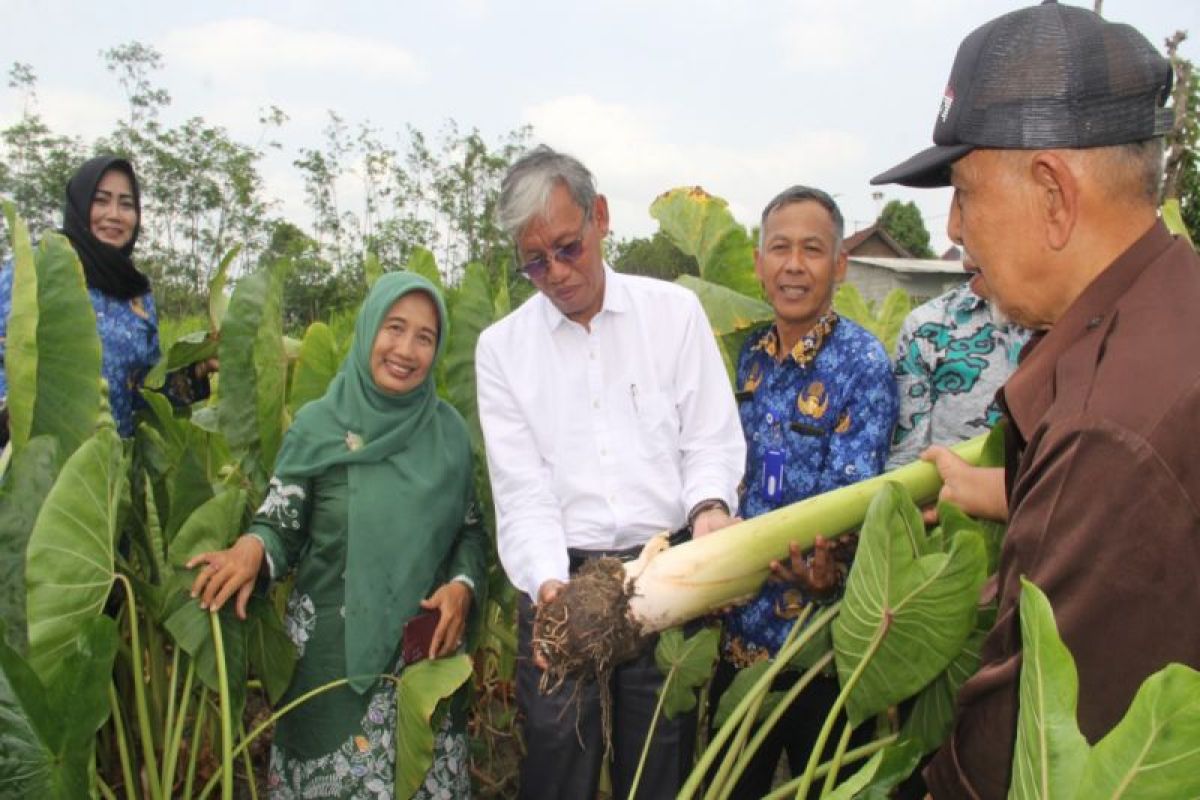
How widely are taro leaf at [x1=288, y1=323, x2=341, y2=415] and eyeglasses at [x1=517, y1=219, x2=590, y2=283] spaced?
1026mm

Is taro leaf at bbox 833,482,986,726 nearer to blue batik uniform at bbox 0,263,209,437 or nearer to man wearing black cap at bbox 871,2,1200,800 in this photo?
man wearing black cap at bbox 871,2,1200,800

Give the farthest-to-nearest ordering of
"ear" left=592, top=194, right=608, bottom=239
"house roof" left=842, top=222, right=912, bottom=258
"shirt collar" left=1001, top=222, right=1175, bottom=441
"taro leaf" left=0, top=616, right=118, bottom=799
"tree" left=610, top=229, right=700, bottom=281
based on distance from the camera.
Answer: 1. "house roof" left=842, top=222, right=912, bottom=258
2. "tree" left=610, top=229, right=700, bottom=281
3. "ear" left=592, top=194, right=608, bottom=239
4. "taro leaf" left=0, top=616, right=118, bottom=799
5. "shirt collar" left=1001, top=222, right=1175, bottom=441

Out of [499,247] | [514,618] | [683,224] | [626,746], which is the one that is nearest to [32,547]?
[626,746]

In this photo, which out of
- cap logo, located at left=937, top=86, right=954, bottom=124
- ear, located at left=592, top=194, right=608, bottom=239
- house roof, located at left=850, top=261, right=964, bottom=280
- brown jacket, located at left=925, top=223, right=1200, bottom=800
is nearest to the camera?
brown jacket, located at left=925, top=223, right=1200, bottom=800

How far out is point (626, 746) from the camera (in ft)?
7.06

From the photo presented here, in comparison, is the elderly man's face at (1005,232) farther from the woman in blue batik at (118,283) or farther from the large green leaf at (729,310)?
the woman in blue batik at (118,283)

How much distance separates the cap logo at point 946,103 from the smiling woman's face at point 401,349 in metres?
1.54

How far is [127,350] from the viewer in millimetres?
3064

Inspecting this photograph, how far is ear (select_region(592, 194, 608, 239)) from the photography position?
223 centimetres

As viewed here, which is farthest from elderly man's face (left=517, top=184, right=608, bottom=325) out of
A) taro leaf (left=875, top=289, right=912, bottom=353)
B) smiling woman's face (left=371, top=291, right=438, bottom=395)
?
taro leaf (left=875, top=289, right=912, bottom=353)

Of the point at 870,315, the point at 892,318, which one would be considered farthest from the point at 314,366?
the point at 892,318

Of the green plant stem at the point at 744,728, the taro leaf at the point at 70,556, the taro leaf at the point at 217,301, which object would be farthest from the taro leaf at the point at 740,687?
the taro leaf at the point at 217,301

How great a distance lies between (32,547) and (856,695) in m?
1.52

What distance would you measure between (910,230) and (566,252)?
3976 centimetres
